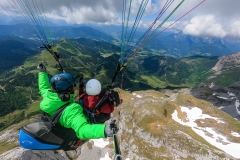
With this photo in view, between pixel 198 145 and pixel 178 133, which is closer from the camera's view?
pixel 198 145

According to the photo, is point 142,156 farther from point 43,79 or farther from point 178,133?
point 43,79

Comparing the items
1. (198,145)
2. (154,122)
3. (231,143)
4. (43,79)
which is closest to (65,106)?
(43,79)

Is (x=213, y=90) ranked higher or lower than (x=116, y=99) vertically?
lower

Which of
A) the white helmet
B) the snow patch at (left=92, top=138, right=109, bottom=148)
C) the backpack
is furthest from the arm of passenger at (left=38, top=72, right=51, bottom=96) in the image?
the snow patch at (left=92, top=138, right=109, bottom=148)

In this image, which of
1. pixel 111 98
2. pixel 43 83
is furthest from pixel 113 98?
pixel 43 83

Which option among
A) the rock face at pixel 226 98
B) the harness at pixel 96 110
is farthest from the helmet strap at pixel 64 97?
the rock face at pixel 226 98

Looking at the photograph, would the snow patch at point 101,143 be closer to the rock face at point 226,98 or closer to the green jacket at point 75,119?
the green jacket at point 75,119
